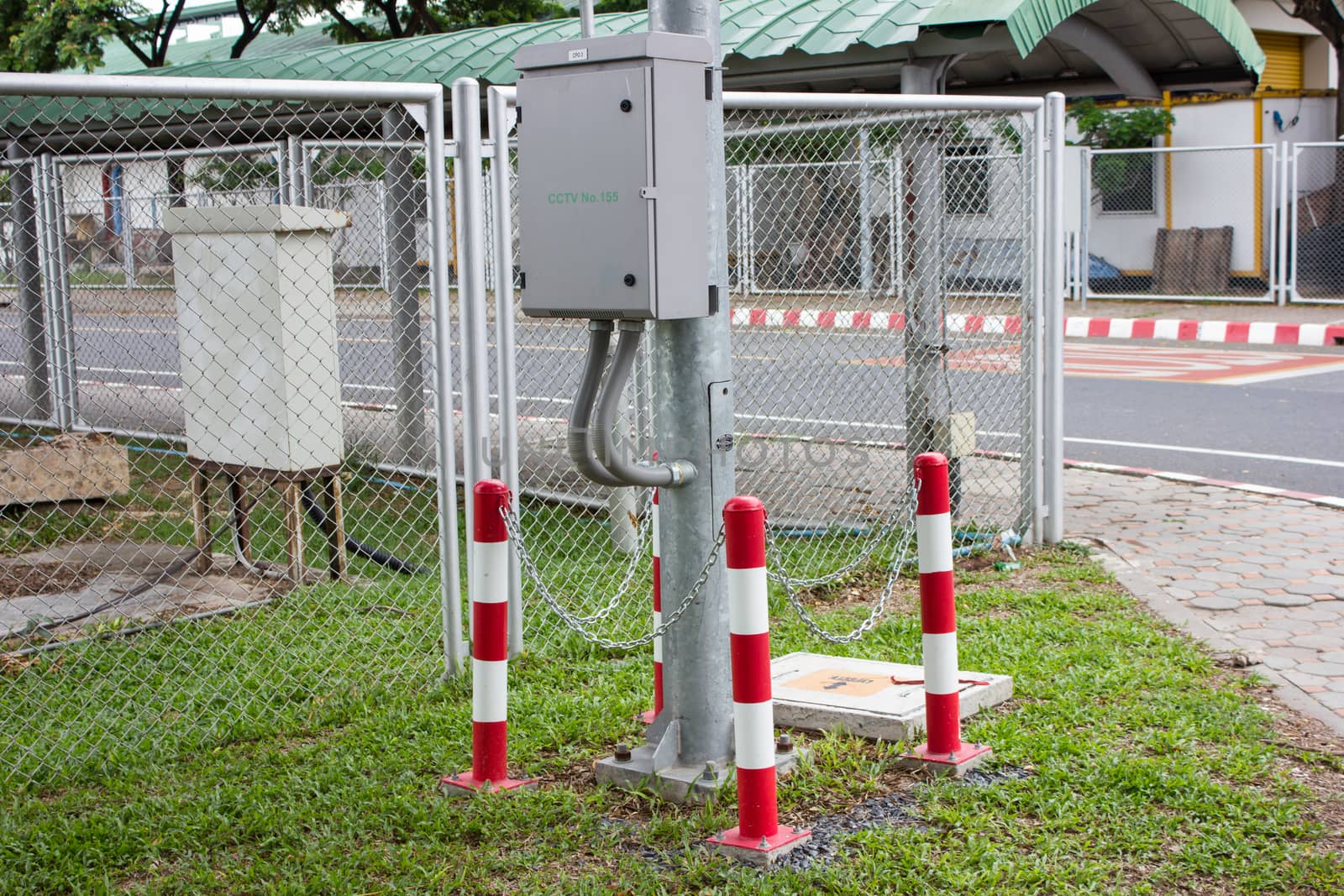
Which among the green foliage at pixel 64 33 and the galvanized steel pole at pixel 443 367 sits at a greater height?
the green foliage at pixel 64 33

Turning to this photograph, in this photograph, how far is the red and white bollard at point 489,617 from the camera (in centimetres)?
430

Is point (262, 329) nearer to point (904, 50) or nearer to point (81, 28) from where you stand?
point (904, 50)

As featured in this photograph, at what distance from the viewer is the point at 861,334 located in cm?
831

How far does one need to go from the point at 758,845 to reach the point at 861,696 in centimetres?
131

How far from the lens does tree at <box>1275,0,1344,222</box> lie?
21.3 m

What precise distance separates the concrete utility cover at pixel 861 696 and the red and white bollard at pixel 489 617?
1.11m

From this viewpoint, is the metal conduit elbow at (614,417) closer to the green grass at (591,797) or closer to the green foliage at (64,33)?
the green grass at (591,797)

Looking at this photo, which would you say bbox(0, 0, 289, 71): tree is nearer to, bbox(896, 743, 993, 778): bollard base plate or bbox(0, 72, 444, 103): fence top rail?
bbox(0, 72, 444, 103): fence top rail

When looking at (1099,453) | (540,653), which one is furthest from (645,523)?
(1099,453)

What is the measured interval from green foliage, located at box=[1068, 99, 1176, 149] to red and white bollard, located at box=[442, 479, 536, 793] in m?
20.7

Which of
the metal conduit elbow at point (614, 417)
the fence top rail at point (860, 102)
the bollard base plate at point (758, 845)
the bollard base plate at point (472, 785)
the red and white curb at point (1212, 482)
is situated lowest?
the bollard base plate at point (758, 845)

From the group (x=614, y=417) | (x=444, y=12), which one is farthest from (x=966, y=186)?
(x=444, y=12)

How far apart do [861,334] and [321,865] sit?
5.15m

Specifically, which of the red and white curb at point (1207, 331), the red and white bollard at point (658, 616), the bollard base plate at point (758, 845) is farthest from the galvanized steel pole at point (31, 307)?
the red and white curb at point (1207, 331)
